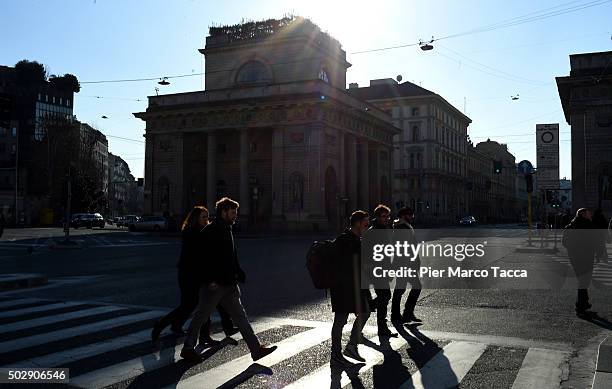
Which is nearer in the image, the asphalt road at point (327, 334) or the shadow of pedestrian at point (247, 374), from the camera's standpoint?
the shadow of pedestrian at point (247, 374)

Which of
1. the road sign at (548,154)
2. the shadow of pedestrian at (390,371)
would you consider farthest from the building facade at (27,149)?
the shadow of pedestrian at (390,371)

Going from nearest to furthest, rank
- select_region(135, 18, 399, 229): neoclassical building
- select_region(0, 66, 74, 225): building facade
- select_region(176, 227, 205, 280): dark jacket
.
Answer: select_region(176, 227, 205, 280): dark jacket
select_region(135, 18, 399, 229): neoclassical building
select_region(0, 66, 74, 225): building facade

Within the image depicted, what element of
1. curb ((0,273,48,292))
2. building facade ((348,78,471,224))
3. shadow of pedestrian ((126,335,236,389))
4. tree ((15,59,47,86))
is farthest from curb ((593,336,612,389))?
tree ((15,59,47,86))

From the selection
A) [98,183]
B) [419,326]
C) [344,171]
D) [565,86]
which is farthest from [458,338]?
[98,183]

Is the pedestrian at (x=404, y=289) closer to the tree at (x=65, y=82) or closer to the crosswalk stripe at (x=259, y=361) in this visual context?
the crosswalk stripe at (x=259, y=361)

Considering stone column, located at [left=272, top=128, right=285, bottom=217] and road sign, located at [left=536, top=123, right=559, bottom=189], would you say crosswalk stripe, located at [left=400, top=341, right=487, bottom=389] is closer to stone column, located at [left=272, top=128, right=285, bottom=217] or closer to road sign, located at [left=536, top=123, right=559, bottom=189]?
road sign, located at [left=536, top=123, right=559, bottom=189]

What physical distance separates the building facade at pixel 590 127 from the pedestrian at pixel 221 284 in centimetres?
4135

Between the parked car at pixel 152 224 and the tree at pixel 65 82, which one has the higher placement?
the tree at pixel 65 82

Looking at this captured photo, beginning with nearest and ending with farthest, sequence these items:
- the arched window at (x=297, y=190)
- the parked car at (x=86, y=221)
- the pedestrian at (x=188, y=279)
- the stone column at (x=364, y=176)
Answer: the pedestrian at (x=188, y=279)
the arched window at (x=297, y=190)
the stone column at (x=364, y=176)
the parked car at (x=86, y=221)

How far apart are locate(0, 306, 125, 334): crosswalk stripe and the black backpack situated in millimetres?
4796

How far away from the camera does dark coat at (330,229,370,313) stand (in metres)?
6.78

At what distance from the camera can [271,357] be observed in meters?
7.11

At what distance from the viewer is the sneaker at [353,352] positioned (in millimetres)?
7000

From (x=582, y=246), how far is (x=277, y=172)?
133ft
